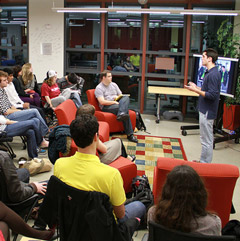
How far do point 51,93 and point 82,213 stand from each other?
4871mm

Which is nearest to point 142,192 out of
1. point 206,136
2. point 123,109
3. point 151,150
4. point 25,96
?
point 206,136

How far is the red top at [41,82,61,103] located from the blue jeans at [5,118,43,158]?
180 centimetres

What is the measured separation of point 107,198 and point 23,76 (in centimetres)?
527

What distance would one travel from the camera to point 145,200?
10.5 feet

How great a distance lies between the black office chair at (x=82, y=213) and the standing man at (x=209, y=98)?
2.76 metres

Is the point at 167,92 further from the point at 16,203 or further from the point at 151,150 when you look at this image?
the point at 16,203

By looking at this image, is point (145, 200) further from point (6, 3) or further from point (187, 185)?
Result: point (6, 3)

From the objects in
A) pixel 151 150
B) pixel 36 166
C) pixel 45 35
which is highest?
pixel 45 35

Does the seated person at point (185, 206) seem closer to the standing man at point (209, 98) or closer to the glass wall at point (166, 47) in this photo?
the standing man at point (209, 98)

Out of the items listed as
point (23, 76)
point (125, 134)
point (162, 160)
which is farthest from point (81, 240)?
point (23, 76)

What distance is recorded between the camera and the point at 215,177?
105 inches

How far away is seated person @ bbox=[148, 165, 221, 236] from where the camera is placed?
180 cm

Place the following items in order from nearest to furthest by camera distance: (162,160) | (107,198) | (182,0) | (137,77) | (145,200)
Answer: (107,198) < (162,160) < (145,200) < (182,0) < (137,77)

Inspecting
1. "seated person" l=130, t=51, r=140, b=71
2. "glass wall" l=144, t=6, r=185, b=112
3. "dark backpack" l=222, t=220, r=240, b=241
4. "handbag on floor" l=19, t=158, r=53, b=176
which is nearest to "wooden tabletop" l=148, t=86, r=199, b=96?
"glass wall" l=144, t=6, r=185, b=112
